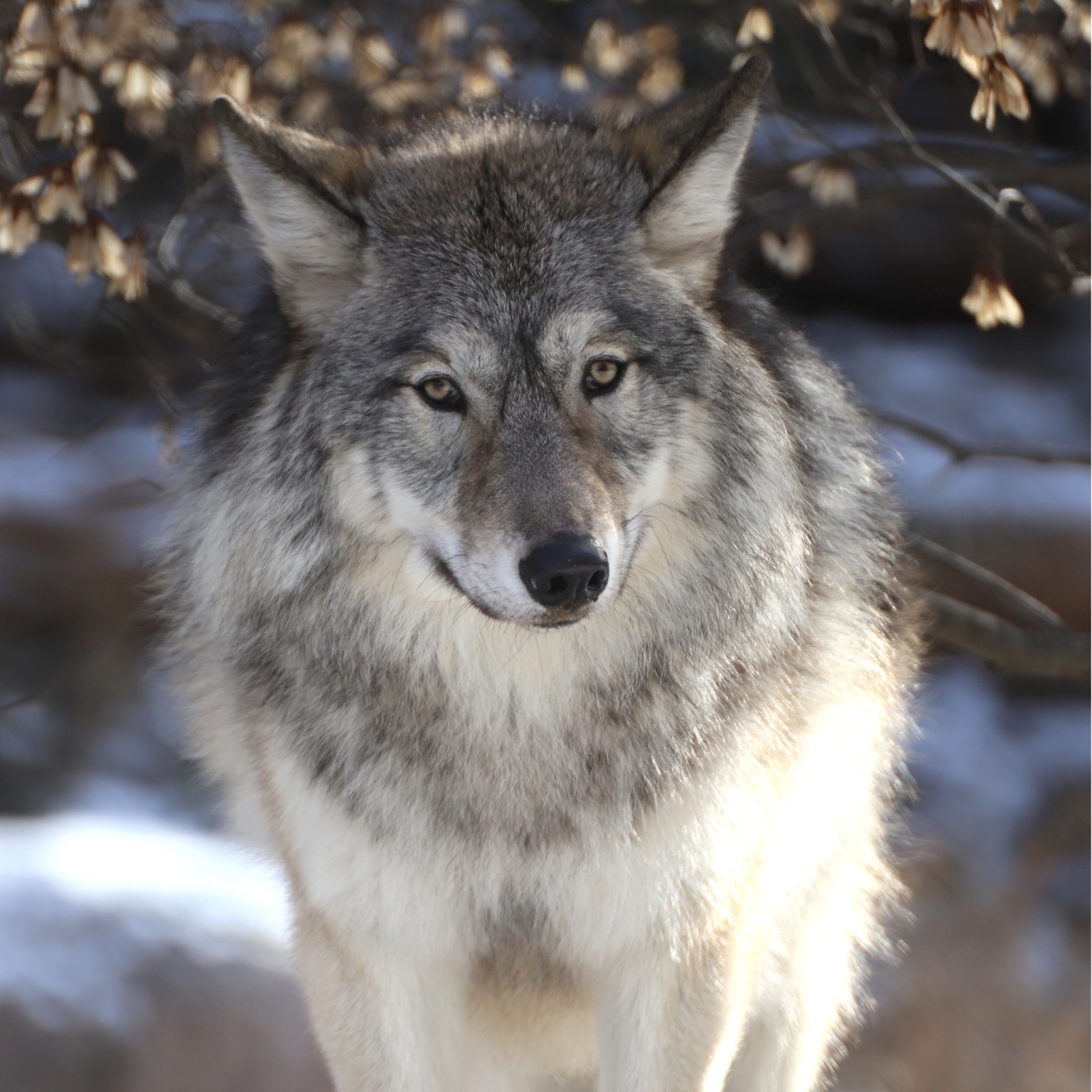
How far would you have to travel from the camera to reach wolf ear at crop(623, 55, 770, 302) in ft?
6.03

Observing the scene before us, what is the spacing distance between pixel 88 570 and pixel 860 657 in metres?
3.90

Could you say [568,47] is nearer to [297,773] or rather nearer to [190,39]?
[190,39]

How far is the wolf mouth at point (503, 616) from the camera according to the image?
166 centimetres

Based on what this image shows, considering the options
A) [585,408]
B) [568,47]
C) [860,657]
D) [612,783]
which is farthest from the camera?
[568,47]

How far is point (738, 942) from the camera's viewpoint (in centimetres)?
207

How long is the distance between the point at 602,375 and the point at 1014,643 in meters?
2.26

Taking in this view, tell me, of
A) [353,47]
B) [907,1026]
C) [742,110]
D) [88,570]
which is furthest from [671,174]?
[88,570]

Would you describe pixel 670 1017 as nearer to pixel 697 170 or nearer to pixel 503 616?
pixel 503 616

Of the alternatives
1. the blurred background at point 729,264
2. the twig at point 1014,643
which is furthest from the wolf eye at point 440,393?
the twig at point 1014,643

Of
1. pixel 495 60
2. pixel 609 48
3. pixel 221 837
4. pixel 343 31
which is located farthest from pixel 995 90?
pixel 221 837

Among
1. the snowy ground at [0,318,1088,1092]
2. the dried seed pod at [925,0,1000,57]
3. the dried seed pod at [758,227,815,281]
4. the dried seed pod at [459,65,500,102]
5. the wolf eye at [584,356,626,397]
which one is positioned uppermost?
the dried seed pod at [925,0,1000,57]

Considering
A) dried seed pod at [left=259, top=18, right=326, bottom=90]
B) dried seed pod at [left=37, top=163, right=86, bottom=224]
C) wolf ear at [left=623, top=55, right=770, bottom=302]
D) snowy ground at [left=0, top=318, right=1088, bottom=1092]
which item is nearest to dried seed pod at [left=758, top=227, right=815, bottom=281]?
snowy ground at [left=0, top=318, right=1088, bottom=1092]

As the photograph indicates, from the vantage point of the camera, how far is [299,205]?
1.82 m

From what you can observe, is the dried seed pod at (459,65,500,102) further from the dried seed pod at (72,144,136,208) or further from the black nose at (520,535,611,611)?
the black nose at (520,535,611,611)
